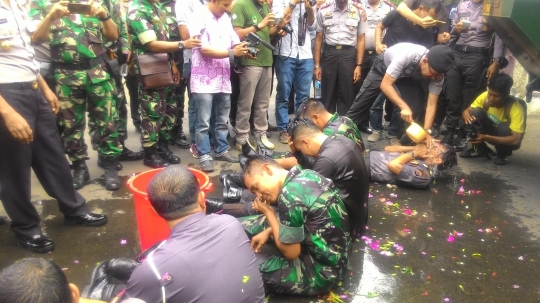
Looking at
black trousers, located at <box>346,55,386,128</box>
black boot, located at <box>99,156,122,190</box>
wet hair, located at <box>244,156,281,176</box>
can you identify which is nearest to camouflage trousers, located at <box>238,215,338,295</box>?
wet hair, located at <box>244,156,281,176</box>

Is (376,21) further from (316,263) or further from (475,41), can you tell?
(316,263)

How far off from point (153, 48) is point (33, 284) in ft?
10.8

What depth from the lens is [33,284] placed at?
153 centimetres

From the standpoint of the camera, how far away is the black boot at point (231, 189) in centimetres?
396

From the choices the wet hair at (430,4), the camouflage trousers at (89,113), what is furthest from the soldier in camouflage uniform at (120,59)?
the wet hair at (430,4)

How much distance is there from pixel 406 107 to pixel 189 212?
10.7 ft

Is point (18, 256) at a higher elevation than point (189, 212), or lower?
lower

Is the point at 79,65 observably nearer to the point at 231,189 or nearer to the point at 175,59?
the point at 175,59

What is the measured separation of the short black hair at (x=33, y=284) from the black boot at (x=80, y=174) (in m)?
2.93

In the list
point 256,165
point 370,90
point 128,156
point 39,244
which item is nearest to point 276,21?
point 370,90

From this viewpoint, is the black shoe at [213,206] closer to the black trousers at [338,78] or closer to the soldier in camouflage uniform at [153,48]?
the soldier in camouflage uniform at [153,48]

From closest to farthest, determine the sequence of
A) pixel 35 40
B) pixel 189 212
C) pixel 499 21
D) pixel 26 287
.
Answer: pixel 26 287
pixel 189 212
pixel 35 40
pixel 499 21

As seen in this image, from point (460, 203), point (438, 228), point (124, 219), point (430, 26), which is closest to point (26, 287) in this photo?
point (124, 219)

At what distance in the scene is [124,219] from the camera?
385 centimetres
